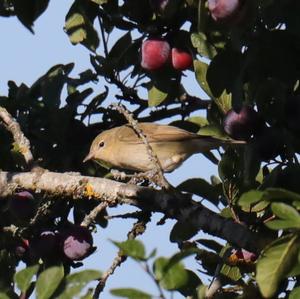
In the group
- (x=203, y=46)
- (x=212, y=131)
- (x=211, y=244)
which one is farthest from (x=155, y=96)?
(x=211, y=244)

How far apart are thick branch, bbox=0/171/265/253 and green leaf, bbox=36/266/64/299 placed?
0.81 meters

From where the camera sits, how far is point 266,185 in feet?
13.4

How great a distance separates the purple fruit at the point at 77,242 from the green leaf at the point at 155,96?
716 mm

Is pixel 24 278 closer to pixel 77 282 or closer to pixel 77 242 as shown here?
pixel 77 282

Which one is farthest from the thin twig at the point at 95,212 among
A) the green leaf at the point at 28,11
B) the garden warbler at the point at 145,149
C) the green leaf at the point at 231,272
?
the garden warbler at the point at 145,149

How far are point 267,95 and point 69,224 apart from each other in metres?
1.24

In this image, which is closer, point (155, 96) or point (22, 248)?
point (22, 248)

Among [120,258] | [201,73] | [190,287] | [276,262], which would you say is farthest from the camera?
[201,73]

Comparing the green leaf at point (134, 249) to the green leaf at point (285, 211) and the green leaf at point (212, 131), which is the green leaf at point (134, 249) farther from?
the green leaf at point (212, 131)

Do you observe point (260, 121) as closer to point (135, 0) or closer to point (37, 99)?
point (135, 0)

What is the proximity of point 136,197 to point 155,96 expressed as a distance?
1216mm

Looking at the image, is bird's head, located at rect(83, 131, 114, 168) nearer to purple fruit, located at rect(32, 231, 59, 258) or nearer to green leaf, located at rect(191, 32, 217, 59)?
purple fruit, located at rect(32, 231, 59, 258)

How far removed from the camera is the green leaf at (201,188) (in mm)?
4527

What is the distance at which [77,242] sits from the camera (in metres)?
4.73
